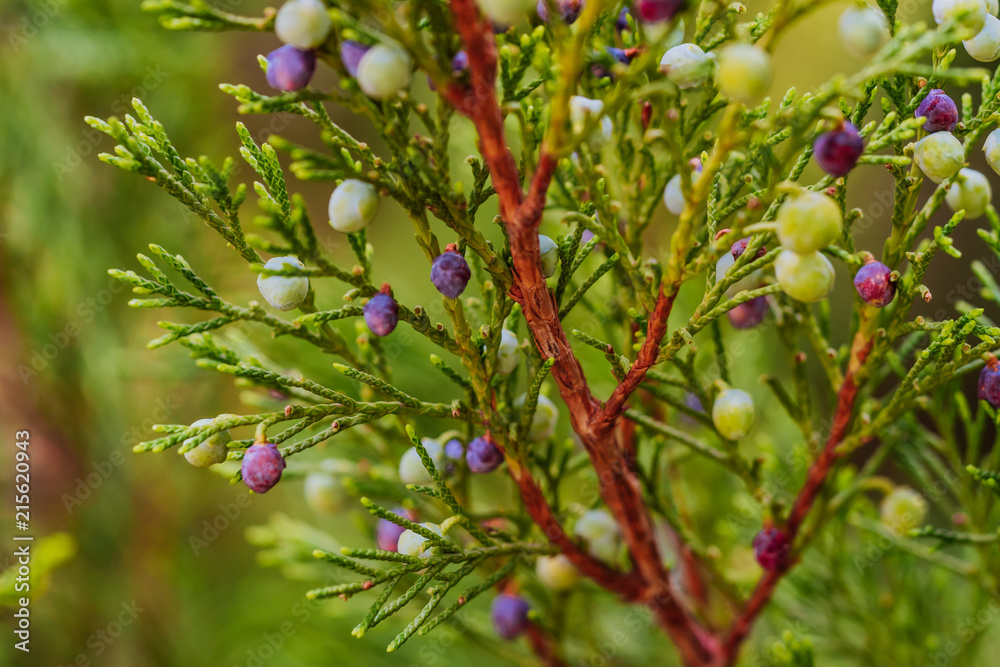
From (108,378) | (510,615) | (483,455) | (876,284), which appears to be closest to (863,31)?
(876,284)

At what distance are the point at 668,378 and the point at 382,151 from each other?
174cm

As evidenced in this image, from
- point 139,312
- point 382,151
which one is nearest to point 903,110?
point 139,312

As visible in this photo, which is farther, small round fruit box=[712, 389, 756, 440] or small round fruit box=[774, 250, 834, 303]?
small round fruit box=[712, 389, 756, 440]

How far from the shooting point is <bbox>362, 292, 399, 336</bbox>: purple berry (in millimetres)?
563

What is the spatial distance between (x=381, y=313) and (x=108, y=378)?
44.3 inches

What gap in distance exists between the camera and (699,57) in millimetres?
565

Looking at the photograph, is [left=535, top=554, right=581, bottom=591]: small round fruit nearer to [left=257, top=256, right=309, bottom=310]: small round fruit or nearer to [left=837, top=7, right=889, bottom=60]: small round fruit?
[left=257, top=256, right=309, bottom=310]: small round fruit

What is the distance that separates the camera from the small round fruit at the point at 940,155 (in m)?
0.58

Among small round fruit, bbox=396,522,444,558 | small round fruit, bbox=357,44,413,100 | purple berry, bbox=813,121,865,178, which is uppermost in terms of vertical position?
small round fruit, bbox=357,44,413,100

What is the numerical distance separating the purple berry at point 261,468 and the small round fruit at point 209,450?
4 cm

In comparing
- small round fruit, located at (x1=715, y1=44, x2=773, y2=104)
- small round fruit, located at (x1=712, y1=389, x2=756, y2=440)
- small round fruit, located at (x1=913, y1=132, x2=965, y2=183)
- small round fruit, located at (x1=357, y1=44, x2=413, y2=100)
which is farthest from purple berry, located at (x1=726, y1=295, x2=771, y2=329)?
small round fruit, located at (x1=357, y1=44, x2=413, y2=100)

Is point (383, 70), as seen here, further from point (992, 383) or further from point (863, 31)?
point (992, 383)

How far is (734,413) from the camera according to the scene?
2.29 ft

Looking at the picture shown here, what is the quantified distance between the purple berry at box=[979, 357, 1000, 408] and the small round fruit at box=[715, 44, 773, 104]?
0.39 metres
